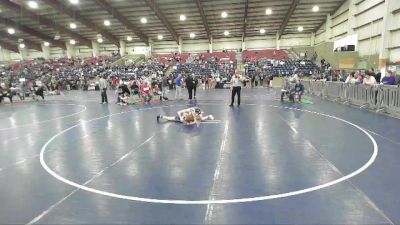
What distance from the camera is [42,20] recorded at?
34844mm

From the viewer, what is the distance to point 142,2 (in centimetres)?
2970

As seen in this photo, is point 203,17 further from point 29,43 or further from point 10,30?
point 29,43

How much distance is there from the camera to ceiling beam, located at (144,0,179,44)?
2962cm

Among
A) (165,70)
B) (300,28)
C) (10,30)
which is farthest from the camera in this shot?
(10,30)

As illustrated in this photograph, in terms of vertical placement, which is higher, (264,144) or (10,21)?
(10,21)

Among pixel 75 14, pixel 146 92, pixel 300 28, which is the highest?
pixel 75 14

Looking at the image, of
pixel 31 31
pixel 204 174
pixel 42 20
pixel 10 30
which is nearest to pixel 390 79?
pixel 204 174

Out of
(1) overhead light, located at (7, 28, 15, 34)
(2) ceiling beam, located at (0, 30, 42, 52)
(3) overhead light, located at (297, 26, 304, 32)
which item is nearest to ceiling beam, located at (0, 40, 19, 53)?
(2) ceiling beam, located at (0, 30, 42, 52)

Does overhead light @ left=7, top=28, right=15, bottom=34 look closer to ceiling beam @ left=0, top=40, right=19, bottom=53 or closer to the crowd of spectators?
the crowd of spectators

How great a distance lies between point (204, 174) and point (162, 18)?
30.8 meters

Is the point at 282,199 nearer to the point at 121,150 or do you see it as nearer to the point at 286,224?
the point at 286,224

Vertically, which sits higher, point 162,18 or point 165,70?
point 162,18

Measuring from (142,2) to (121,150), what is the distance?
84.1ft

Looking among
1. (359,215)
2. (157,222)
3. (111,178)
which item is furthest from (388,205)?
(111,178)
